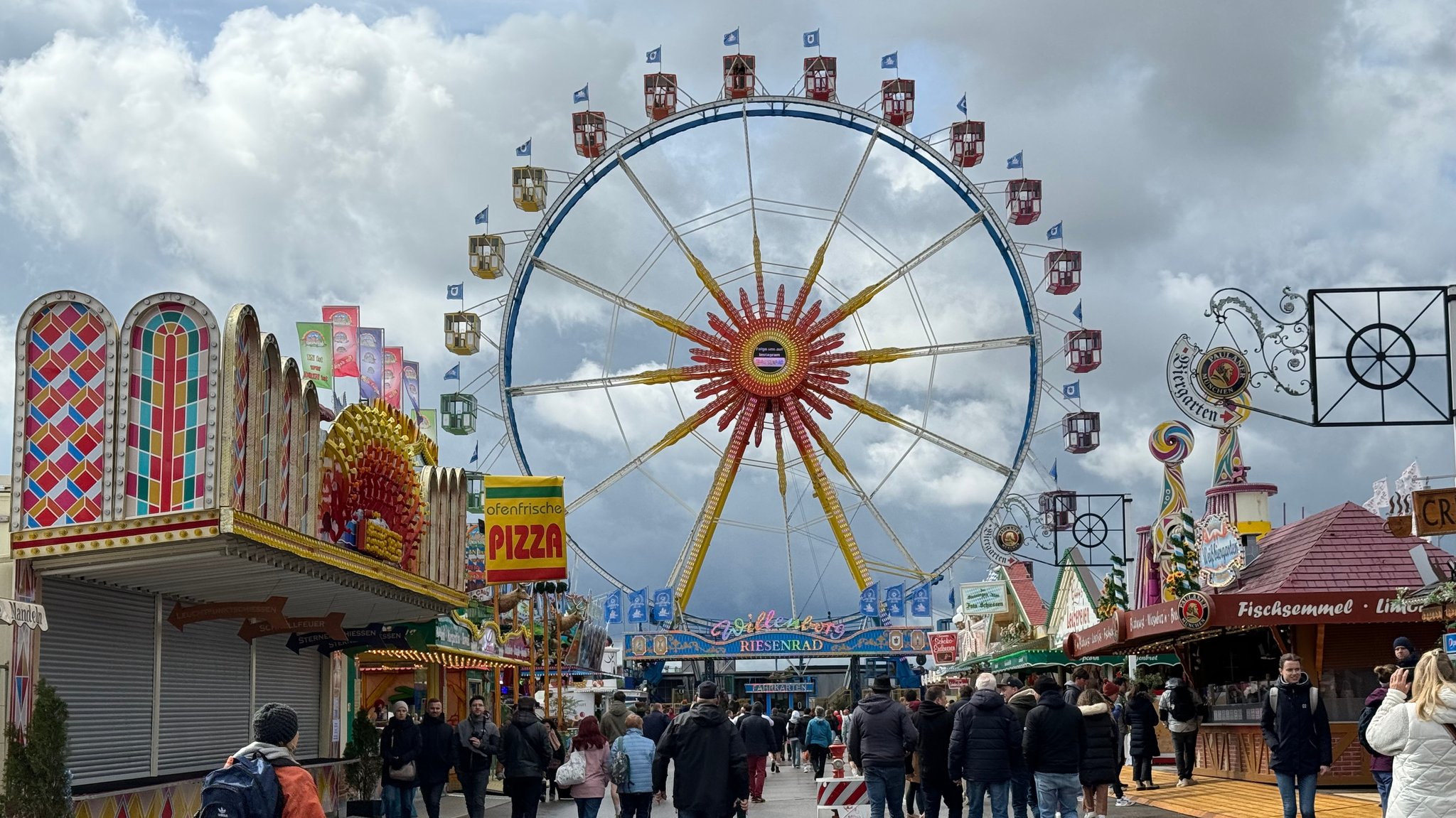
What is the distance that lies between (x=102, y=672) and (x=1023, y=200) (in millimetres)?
29102

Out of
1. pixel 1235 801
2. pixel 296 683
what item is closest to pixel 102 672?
pixel 296 683

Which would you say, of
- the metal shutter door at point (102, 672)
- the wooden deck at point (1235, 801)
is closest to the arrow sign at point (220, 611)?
the metal shutter door at point (102, 672)

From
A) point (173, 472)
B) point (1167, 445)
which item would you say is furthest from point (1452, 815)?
point (1167, 445)

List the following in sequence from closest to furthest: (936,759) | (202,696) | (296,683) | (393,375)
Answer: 1. (936,759)
2. (202,696)
3. (296,683)
4. (393,375)

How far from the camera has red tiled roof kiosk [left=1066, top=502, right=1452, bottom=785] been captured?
871 inches

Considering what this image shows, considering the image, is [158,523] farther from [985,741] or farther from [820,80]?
[820,80]

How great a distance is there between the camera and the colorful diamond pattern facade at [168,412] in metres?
15.3

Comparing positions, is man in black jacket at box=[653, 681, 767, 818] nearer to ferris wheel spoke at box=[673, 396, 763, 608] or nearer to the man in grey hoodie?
the man in grey hoodie

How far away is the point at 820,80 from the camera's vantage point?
41.3m

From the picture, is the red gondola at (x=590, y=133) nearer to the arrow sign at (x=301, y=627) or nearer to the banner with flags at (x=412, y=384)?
the banner with flags at (x=412, y=384)

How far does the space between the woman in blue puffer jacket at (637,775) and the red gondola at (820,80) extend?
2755 cm

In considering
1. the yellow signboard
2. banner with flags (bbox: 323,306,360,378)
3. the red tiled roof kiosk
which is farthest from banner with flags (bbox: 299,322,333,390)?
the red tiled roof kiosk

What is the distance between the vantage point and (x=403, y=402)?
113 ft

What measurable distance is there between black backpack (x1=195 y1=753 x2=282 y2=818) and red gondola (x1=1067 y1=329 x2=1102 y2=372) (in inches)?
1353
